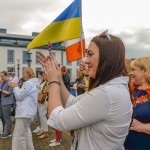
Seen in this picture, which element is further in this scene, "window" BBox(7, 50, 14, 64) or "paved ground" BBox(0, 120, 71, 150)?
"window" BBox(7, 50, 14, 64)

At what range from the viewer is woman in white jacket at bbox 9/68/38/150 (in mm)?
5680

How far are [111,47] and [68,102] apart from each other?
2.14 ft

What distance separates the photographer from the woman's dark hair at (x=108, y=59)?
1.75m

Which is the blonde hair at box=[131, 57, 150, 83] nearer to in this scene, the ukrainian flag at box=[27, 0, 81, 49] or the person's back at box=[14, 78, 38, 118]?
the ukrainian flag at box=[27, 0, 81, 49]

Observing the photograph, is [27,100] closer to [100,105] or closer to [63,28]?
[63,28]

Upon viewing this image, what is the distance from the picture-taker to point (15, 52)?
5066 cm

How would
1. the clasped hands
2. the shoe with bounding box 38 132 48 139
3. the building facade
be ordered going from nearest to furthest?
the clasped hands
the shoe with bounding box 38 132 48 139
the building facade

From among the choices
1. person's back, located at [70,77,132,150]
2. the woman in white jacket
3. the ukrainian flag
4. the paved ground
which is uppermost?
the ukrainian flag

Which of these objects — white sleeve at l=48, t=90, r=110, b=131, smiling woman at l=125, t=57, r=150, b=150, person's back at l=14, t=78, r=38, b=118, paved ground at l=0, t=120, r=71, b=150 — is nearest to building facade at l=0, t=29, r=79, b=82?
paved ground at l=0, t=120, r=71, b=150

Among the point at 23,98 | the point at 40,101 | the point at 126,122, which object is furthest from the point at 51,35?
the point at 40,101

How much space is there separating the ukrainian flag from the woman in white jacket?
7.79 ft

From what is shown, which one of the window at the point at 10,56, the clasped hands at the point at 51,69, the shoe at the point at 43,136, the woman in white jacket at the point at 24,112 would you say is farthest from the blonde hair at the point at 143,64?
the window at the point at 10,56

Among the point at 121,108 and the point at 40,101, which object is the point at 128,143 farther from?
the point at 40,101

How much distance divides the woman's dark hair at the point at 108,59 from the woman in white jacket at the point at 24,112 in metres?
4.14
